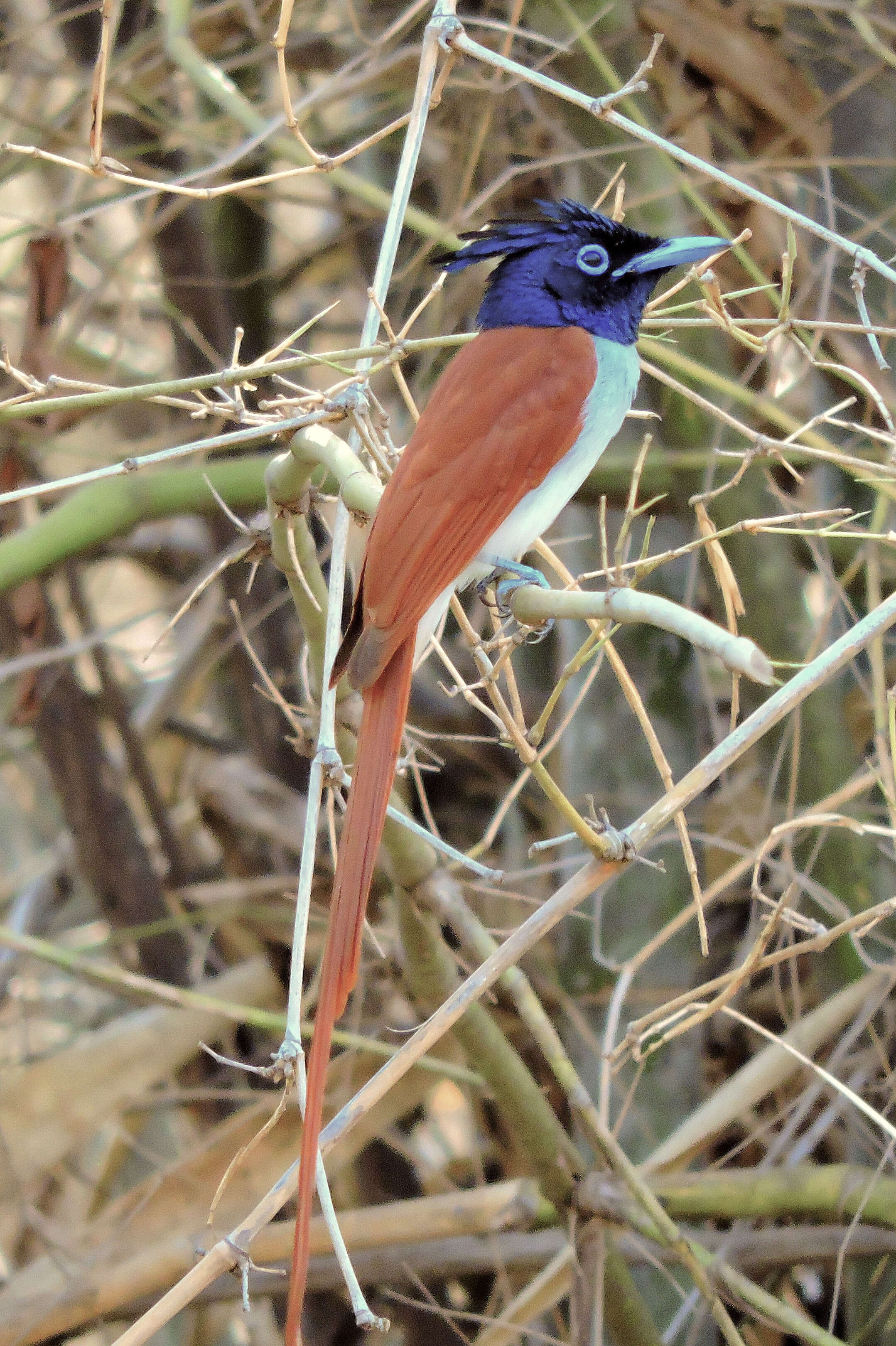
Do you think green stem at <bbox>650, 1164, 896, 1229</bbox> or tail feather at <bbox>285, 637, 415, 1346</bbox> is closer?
tail feather at <bbox>285, 637, 415, 1346</bbox>

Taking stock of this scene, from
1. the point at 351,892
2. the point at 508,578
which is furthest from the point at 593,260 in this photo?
the point at 351,892

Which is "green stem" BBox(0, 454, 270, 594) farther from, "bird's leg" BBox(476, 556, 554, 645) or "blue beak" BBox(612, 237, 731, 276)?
"blue beak" BBox(612, 237, 731, 276)

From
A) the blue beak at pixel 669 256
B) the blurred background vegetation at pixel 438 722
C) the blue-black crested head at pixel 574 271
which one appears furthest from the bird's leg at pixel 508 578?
the blue beak at pixel 669 256

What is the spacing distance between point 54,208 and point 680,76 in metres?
1.37

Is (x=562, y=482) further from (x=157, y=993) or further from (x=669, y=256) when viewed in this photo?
(x=157, y=993)

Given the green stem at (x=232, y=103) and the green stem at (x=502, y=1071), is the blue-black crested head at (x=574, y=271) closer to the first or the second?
the green stem at (x=232, y=103)

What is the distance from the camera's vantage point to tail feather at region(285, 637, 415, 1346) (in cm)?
114

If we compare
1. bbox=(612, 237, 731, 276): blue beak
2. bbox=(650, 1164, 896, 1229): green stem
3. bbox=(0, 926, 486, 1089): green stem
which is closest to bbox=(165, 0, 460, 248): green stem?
bbox=(612, 237, 731, 276): blue beak

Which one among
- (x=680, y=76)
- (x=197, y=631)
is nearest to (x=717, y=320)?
(x=680, y=76)

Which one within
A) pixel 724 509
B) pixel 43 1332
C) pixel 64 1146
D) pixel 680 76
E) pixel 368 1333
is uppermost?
pixel 680 76

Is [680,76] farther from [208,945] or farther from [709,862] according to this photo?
[208,945]

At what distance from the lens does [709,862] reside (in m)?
3.16

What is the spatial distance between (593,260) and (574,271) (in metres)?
0.03

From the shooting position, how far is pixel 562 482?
6.71 feet
